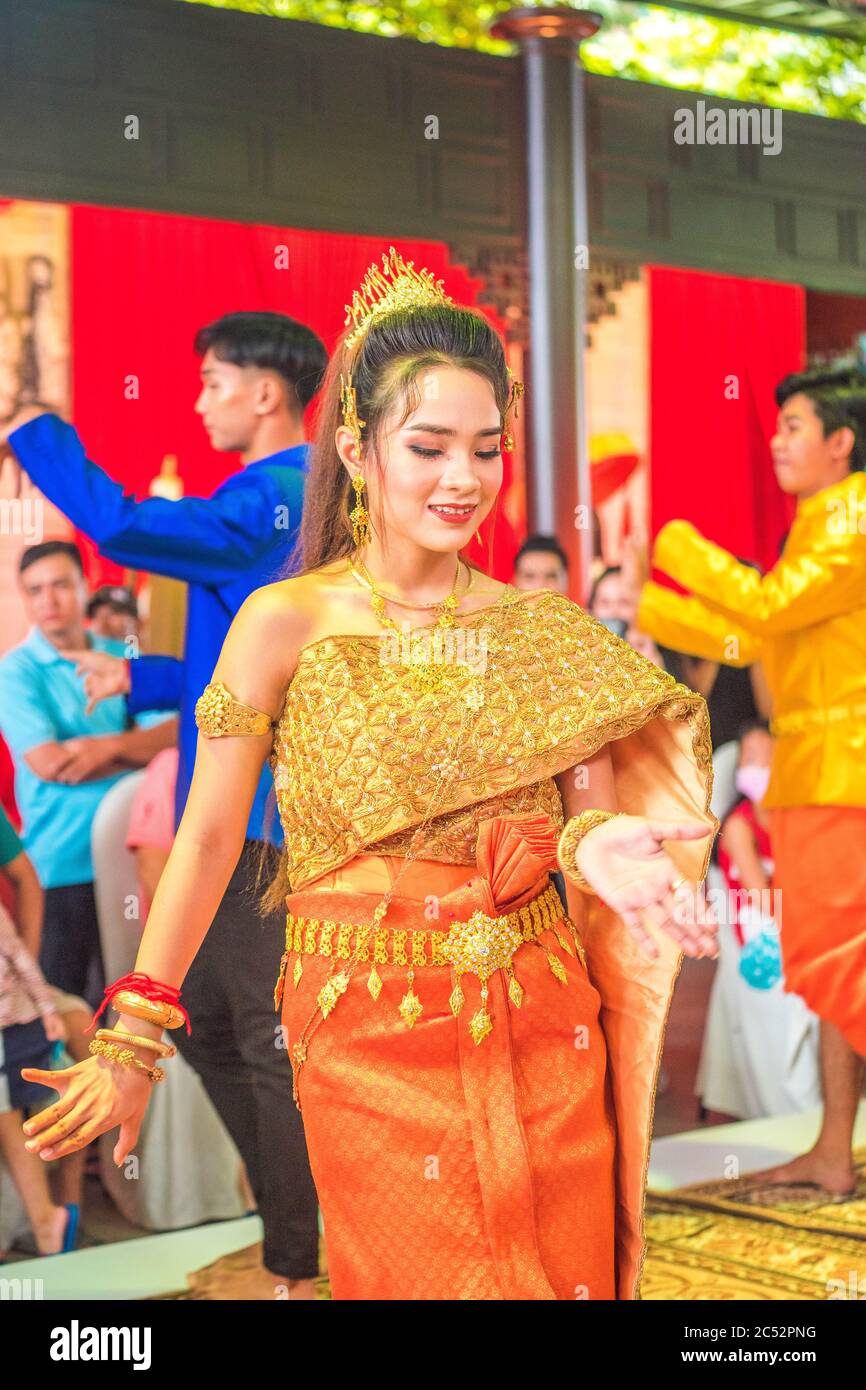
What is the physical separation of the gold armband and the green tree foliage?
17.7 feet

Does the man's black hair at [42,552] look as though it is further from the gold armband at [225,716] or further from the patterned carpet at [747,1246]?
the gold armband at [225,716]

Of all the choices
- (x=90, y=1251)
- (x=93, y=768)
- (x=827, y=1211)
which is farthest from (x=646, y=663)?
(x=827, y=1211)

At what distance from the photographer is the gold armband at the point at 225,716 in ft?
7.04

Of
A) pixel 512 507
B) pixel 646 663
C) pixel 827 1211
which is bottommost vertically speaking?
pixel 827 1211

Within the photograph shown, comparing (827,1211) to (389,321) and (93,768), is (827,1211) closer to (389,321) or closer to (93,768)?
(93,768)

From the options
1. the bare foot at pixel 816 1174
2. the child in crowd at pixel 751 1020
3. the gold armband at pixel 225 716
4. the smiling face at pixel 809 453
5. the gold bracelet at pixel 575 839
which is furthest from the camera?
the child in crowd at pixel 751 1020

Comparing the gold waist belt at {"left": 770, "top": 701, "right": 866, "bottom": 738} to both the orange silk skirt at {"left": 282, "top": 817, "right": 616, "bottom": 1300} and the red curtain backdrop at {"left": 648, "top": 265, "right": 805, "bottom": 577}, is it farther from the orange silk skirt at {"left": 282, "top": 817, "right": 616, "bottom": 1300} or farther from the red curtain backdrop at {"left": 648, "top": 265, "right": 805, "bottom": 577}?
the orange silk skirt at {"left": 282, "top": 817, "right": 616, "bottom": 1300}

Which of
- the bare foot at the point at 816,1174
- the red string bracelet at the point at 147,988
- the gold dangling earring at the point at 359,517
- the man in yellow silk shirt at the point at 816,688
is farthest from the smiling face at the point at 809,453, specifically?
the red string bracelet at the point at 147,988

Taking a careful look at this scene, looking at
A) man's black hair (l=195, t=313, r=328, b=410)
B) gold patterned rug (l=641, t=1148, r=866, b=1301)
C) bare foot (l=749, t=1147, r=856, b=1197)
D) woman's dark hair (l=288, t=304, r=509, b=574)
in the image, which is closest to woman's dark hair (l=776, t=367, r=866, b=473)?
man's black hair (l=195, t=313, r=328, b=410)

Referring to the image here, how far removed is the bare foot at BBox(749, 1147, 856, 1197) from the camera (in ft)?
15.0

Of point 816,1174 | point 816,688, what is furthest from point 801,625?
point 816,1174

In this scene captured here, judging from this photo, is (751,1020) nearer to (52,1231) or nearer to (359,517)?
(52,1231)
